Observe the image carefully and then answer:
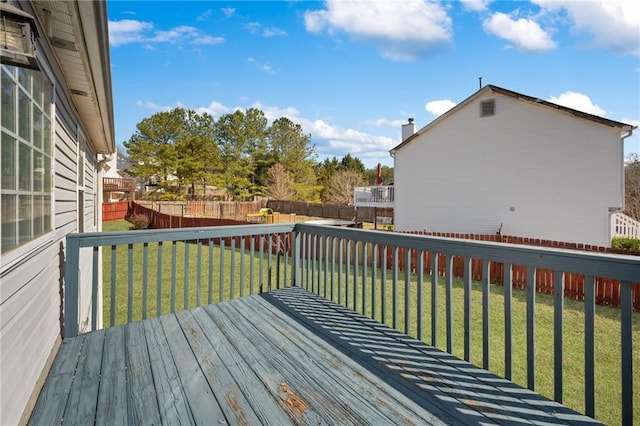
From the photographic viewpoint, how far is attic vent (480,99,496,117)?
40.6 feet

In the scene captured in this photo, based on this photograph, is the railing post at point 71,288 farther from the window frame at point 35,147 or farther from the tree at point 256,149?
the tree at point 256,149

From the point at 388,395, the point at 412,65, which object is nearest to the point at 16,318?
the point at 388,395

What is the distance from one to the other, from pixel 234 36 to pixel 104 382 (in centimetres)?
1126

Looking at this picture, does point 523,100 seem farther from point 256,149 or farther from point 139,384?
point 256,149

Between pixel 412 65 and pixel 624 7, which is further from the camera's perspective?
pixel 412 65

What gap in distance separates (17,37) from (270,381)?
2.16 metres

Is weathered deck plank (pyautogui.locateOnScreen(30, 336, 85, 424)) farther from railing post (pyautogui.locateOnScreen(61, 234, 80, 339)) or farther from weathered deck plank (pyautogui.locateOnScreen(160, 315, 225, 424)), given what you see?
weathered deck plank (pyautogui.locateOnScreen(160, 315, 225, 424))

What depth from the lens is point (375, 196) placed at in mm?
17234

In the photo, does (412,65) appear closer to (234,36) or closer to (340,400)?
(234,36)

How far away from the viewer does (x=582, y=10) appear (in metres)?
8.95

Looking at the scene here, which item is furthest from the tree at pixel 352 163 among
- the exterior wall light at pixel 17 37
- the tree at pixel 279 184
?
the exterior wall light at pixel 17 37

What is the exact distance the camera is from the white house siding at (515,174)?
34.8 feet

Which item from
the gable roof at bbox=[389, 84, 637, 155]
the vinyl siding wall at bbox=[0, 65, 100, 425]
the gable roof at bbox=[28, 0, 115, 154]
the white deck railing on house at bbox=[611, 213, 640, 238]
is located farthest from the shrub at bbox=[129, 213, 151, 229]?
the white deck railing on house at bbox=[611, 213, 640, 238]

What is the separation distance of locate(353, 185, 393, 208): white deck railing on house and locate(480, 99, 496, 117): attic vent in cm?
545
